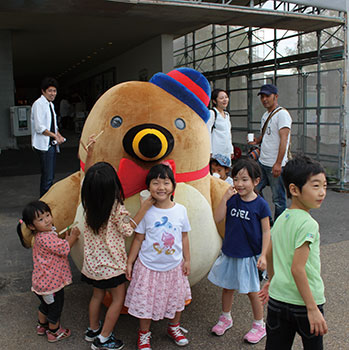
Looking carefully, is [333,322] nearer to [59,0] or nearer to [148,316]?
[148,316]

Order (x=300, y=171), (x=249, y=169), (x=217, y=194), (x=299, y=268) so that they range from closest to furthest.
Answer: (x=299, y=268) → (x=300, y=171) → (x=249, y=169) → (x=217, y=194)

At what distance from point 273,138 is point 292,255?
289 centimetres

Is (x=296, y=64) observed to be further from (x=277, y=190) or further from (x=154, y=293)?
(x=154, y=293)

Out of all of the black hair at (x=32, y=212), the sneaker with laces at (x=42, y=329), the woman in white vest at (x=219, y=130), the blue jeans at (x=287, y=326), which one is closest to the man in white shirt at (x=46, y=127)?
the woman in white vest at (x=219, y=130)

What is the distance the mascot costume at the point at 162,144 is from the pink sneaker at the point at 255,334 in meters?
0.51

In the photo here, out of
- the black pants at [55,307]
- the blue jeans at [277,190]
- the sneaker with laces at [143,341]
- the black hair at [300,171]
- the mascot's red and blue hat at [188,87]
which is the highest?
the mascot's red and blue hat at [188,87]

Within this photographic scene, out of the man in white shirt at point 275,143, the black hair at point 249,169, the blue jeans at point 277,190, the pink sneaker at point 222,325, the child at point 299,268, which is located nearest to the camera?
the child at point 299,268

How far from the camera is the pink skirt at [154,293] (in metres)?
2.51

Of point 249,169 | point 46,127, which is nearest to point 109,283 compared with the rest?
point 249,169

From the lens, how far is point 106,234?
2520 mm

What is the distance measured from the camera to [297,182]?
1959 millimetres

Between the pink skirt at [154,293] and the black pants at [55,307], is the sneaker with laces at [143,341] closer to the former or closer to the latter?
the pink skirt at [154,293]

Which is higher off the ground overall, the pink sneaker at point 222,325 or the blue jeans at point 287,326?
the blue jeans at point 287,326

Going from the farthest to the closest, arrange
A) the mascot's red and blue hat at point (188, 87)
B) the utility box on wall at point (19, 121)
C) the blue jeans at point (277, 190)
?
the utility box on wall at point (19, 121)
the blue jeans at point (277, 190)
the mascot's red and blue hat at point (188, 87)
